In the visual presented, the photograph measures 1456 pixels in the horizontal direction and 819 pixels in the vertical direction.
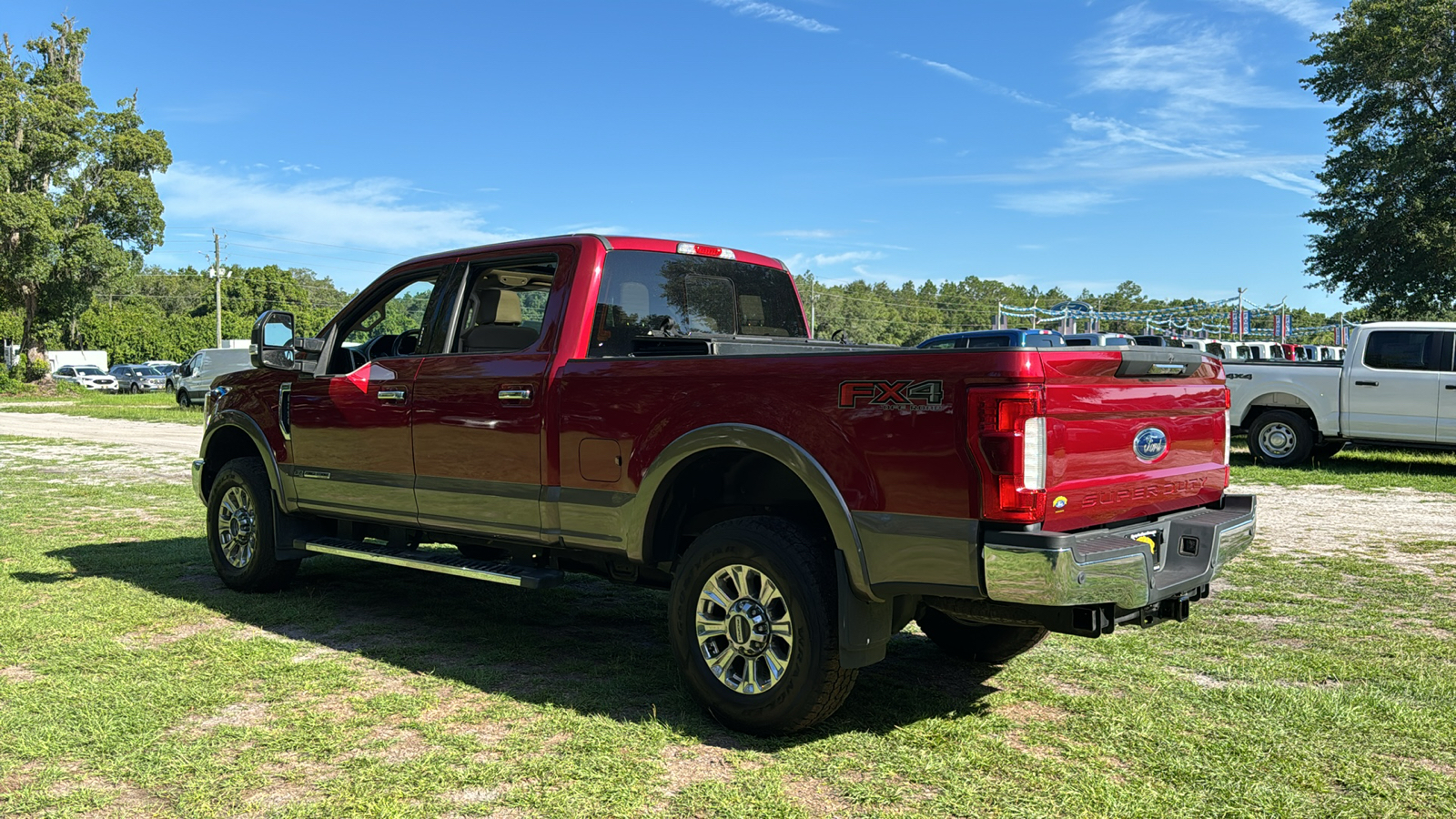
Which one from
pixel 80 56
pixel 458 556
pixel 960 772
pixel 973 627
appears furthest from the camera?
pixel 80 56

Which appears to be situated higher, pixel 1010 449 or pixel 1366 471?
pixel 1010 449

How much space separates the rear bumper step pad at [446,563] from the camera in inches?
210

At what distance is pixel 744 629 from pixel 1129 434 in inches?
67.0

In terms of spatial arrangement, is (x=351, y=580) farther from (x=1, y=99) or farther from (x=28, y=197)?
(x=1, y=99)

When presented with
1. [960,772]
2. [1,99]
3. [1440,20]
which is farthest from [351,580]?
[1,99]

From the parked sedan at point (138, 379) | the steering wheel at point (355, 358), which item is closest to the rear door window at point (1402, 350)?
the steering wheel at point (355, 358)

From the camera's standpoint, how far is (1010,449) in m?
3.74

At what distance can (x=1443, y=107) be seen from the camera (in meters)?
27.9

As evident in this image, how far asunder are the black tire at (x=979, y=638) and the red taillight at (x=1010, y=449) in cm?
167

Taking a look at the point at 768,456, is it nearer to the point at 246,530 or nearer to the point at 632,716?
the point at 632,716

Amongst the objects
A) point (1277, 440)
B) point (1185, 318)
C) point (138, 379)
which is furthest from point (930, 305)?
point (1277, 440)

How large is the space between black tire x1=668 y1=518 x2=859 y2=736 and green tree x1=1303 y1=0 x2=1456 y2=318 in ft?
93.1

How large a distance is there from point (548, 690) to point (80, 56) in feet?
175

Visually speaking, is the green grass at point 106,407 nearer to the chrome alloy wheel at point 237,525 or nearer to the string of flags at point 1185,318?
the chrome alloy wheel at point 237,525
